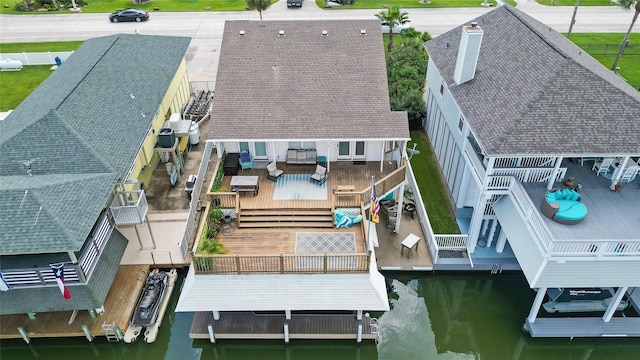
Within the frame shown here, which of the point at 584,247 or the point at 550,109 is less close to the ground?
the point at 550,109

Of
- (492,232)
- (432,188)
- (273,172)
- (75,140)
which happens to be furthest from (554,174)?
(75,140)

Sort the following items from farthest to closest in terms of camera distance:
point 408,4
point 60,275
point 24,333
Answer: point 408,4 → point 24,333 → point 60,275

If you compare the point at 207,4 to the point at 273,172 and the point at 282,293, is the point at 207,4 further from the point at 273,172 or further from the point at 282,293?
the point at 282,293

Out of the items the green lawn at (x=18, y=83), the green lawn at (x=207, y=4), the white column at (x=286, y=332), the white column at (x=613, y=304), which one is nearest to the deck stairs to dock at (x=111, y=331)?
the white column at (x=286, y=332)

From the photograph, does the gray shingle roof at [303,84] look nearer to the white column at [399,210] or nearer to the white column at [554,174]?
the white column at [399,210]

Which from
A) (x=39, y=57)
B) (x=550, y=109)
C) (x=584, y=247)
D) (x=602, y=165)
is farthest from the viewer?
(x=39, y=57)

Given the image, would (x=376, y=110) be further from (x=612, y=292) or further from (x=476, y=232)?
(x=612, y=292)
